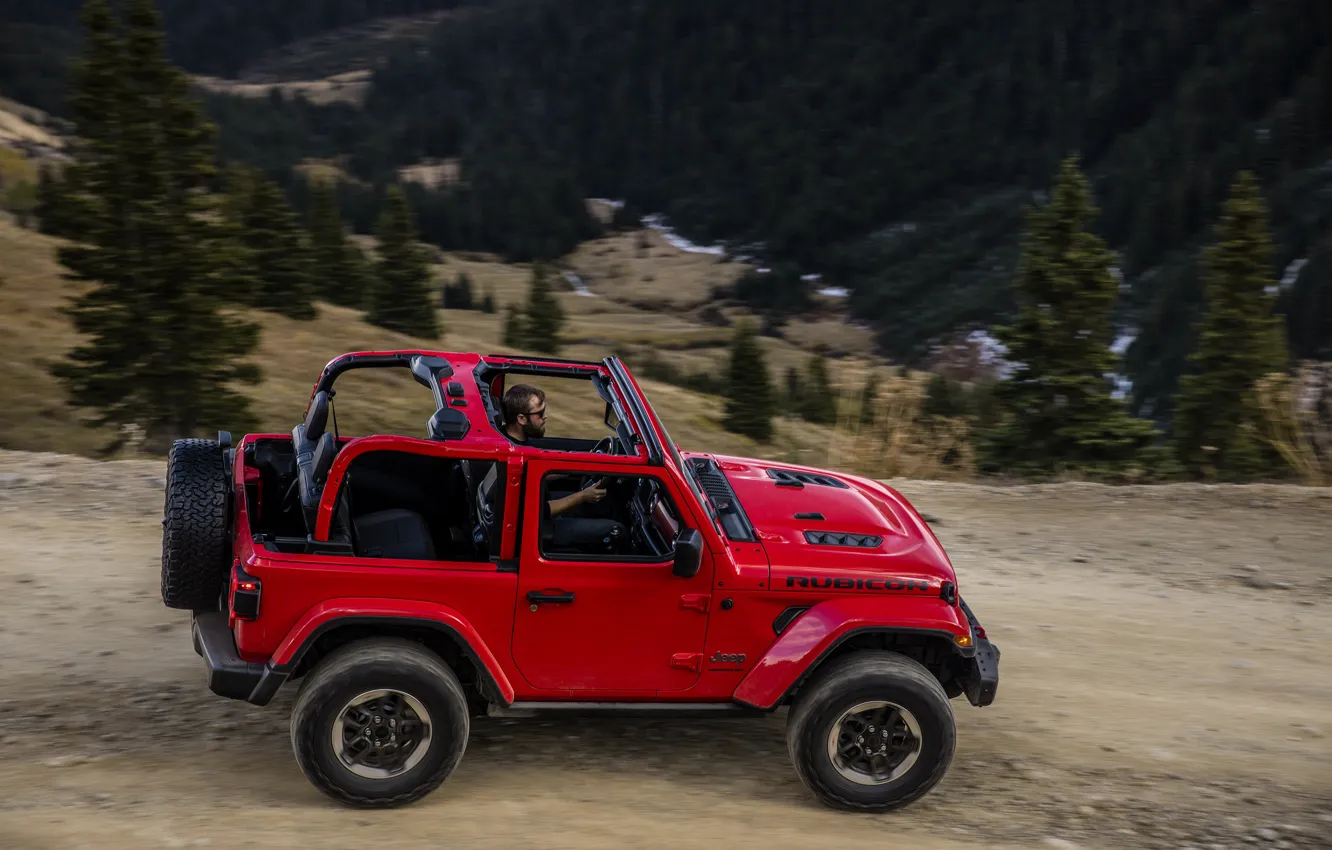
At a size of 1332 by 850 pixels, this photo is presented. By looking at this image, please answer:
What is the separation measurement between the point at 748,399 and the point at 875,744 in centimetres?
4976

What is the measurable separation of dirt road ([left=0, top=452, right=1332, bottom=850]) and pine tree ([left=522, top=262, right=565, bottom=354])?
Result: 52.2 meters

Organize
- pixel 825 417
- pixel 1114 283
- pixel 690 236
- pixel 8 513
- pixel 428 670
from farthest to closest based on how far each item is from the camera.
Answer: pixel 690 236 < pixel 825 417 < pixel 1114 283 < pixel 8 513 < pixel 428 670

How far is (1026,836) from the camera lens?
5781mm

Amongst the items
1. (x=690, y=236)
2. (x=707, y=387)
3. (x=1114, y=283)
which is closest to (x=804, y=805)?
(x=1114, y=283)

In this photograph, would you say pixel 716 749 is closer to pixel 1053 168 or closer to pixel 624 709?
pixel 624 709

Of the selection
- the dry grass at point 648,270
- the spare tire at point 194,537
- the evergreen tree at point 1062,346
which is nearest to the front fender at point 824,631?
the spare tire at point 194,537

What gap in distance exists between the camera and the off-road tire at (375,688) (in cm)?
540

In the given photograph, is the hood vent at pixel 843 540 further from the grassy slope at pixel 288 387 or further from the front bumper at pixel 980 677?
the grassy slope at pixel 288 387

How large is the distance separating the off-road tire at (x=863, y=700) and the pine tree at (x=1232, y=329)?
2868cm

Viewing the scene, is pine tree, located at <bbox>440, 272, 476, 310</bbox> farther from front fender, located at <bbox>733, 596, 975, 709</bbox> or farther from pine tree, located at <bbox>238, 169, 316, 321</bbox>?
front fender, located at <bbox>733, 596, 975, 709</bbox>

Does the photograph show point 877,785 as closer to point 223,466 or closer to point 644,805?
point 644,805

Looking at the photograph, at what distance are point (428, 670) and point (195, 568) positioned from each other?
4.55 ft

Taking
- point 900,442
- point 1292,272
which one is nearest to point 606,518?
point 900,442

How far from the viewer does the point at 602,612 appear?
5.68 meters
